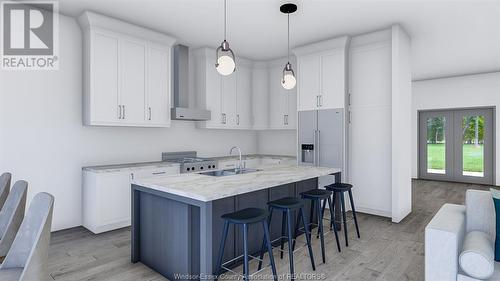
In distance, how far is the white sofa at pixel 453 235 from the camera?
1.91 metres

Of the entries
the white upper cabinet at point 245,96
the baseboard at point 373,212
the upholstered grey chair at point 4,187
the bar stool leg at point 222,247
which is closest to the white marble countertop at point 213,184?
the bar stool leg at point 222,247

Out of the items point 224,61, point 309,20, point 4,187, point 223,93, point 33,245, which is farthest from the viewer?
point 223,93

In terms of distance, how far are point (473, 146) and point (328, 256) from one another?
6688 millimetres

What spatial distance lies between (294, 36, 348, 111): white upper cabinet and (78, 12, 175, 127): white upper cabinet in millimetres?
2287

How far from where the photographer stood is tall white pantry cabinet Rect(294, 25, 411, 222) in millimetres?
4289

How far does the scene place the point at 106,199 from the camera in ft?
12.5

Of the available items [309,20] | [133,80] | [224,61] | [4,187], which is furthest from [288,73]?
[4,187]

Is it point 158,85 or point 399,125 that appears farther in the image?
point 158,85

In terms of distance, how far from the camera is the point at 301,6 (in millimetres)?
3621

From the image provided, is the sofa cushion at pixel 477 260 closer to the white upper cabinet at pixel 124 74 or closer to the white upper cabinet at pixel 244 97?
the white upper cabinet at pixel 124 74

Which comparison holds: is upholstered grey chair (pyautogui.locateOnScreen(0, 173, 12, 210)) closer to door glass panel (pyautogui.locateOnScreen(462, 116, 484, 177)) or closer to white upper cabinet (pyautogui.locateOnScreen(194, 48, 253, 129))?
white upper cabinet (pyautogui.locateOnScreen(194, 48, 253, 129))

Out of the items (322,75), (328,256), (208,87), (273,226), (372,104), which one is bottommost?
(328,256)

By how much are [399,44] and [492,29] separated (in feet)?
5.01

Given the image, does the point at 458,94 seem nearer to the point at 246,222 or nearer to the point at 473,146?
the point at 473,146
